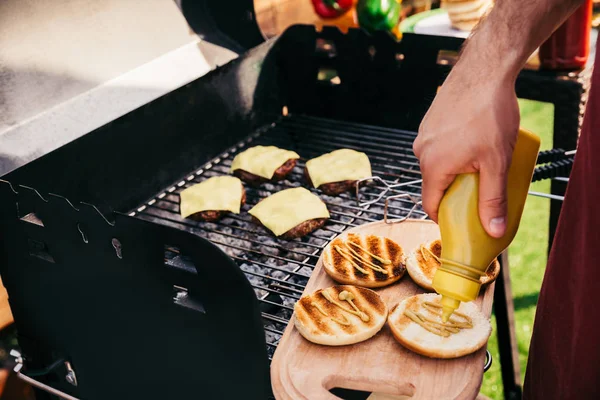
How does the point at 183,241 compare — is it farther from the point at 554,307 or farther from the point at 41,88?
the point at 41,88

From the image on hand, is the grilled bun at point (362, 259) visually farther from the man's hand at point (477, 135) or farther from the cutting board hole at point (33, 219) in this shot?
the cutting board hole at point (33, 219)

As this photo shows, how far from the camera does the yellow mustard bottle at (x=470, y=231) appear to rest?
57.6 inches

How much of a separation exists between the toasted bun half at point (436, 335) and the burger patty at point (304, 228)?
791 millimetres

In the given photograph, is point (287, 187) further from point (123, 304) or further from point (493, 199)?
point (493, 199)

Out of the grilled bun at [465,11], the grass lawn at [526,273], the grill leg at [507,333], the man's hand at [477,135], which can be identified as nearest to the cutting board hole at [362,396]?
the man's hand at [477,135]

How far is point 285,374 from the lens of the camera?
1601mm

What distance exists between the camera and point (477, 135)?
1.32 m

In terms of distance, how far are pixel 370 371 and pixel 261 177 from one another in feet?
4.68

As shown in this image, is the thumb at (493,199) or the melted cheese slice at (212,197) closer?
the thumb at (493,199)

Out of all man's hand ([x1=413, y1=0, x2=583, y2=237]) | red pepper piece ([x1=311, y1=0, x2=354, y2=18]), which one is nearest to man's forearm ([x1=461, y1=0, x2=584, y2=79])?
man's hand ([x1=413, y1=0, x2=583, y2=237])

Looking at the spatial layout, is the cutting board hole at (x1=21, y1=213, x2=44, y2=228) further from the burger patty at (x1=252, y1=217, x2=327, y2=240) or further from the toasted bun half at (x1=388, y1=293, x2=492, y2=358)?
the toasted bun half at (x1=388, y1=293, x2=492, y2=358)

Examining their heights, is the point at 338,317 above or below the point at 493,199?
below

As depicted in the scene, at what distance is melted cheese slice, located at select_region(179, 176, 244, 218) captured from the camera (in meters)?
2.62

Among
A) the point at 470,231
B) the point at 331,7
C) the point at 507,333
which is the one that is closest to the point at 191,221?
the point at 470,231
